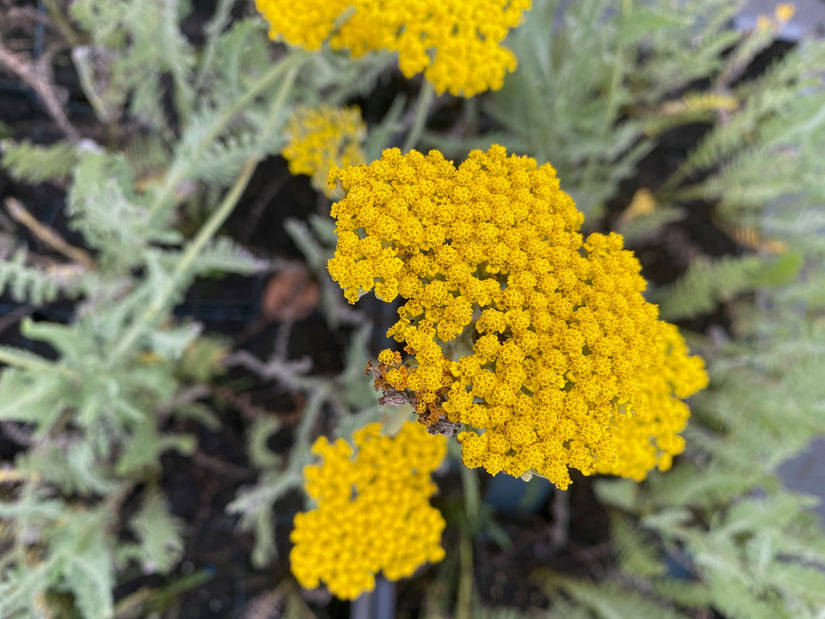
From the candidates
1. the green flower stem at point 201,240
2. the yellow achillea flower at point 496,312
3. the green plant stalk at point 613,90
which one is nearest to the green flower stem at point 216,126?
the green flower stem at point 201,240

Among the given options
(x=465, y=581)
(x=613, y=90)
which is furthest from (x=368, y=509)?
(x=613, y=90)

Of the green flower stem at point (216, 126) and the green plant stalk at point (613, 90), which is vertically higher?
the green plant stalk at point (613, 90)

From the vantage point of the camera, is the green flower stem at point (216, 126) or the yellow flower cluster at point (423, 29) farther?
the green flower stem at point (216, 126)

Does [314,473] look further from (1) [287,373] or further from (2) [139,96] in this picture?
(2) [139,96]

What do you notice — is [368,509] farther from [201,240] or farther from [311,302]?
[311,302]

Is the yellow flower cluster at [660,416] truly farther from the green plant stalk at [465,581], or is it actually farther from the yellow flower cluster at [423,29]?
the green plant stalk at [465,581]

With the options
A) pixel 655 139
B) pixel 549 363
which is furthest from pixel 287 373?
pixel 655 139
